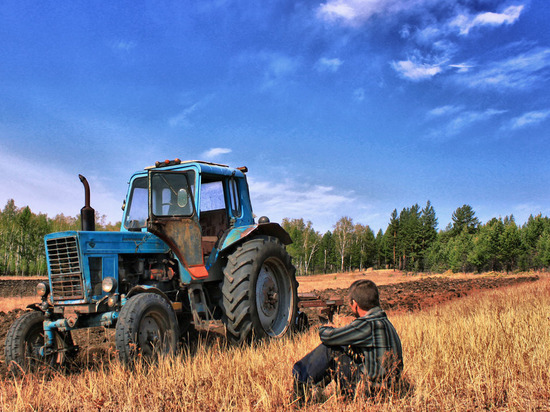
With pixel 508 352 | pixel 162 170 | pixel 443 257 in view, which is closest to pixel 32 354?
pixel 162 170

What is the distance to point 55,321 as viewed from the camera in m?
5.45

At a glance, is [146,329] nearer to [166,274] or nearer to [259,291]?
[166,274]

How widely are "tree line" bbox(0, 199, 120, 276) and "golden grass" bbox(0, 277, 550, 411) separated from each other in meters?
53.2

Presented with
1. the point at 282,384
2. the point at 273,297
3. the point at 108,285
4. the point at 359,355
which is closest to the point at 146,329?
the point at 108,285

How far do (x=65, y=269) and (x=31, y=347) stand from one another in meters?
0.99

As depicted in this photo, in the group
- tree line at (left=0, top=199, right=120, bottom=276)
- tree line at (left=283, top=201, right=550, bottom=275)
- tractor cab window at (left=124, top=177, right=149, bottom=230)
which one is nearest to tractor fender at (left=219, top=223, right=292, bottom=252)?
tractor cab window at (left=124, top=177, right=149, bottom=230)

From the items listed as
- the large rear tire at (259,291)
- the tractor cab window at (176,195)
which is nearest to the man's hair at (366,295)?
the large rear tire at (259,291)

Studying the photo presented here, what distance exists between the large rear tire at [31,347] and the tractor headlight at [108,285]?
71cm

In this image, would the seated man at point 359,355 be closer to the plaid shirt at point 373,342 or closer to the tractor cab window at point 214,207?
the plaid shirt at point 373,342

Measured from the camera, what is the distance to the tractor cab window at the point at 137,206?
23.4 feet

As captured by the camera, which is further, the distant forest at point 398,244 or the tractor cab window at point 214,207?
the distant forest at point 398,244

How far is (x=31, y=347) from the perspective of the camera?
561 cm

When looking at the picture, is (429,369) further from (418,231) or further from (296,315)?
(418,231)

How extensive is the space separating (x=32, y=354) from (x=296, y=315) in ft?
13.0
